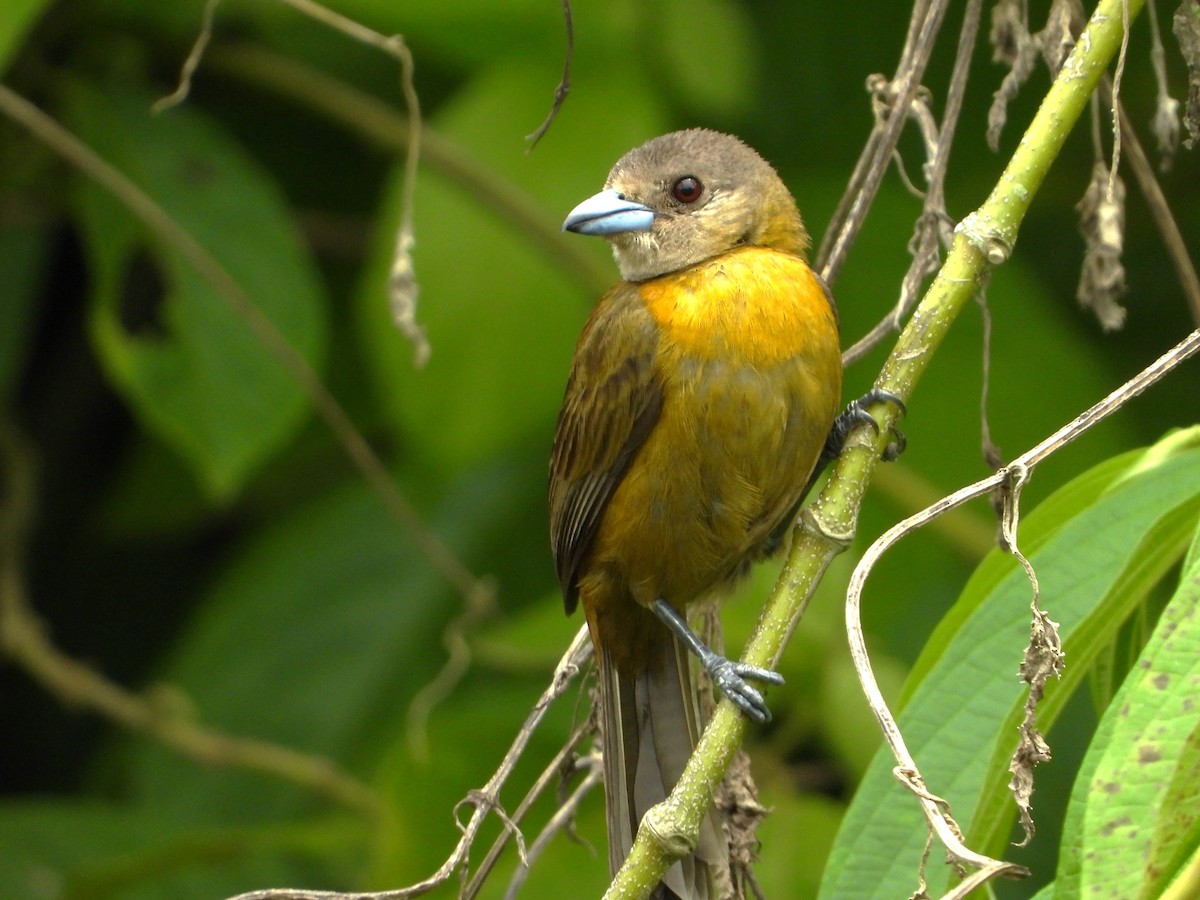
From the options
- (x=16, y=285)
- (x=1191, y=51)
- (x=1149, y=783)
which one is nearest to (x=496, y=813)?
(x=1149, y=783)

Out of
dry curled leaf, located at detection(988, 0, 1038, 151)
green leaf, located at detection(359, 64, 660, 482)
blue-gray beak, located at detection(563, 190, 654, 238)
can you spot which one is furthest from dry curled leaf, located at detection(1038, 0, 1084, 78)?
green leaf, located at detection(359, 64, 660, 482)

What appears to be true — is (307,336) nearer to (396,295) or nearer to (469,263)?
(469,263)

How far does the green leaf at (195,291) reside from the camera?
320cm

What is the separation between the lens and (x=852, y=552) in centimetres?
306

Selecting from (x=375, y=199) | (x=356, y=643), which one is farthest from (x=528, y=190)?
(x=356, y=643)

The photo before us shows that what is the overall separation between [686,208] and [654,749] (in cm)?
93

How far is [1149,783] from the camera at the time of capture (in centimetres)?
122

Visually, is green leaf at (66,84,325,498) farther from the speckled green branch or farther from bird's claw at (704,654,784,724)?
the speckled green branch

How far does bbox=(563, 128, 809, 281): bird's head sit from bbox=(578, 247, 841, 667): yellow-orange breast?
7 centimetres

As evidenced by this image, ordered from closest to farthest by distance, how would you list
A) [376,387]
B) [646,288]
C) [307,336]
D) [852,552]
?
[646,288] → [852,552] → [307,336] → [376,387]

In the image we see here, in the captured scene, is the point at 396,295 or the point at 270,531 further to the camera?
the point at 270,531

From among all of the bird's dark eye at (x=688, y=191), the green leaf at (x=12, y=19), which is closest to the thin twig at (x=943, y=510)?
the bird's dark eye at (x=688, y=191)

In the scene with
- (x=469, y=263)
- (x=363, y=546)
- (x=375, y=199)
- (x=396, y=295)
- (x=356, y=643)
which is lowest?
(x=356, y=643)

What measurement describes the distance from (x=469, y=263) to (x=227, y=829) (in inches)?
57.9
